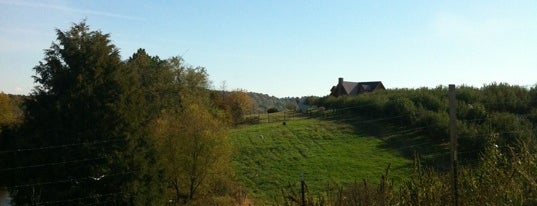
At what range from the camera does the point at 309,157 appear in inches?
1567

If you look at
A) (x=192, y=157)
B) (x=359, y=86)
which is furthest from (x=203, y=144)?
(x=359, y=86)

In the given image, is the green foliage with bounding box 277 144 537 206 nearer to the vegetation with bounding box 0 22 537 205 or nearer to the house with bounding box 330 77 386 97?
the vegetation with bounding box 0 22 537 205

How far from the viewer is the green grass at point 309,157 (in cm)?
3378

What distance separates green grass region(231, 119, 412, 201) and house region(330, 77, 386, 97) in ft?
75.9

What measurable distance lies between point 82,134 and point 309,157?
20669 mm

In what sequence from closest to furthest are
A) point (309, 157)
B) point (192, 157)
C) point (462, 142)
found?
point (192, 157)
point (462, 142)
point (309, 157)

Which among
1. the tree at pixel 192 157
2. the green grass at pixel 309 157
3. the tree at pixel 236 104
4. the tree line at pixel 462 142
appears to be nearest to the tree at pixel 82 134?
the tree at pixel 192 157

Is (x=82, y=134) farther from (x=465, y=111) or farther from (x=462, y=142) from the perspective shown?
(x=465, y=111)

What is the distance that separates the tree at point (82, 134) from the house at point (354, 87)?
169 feet

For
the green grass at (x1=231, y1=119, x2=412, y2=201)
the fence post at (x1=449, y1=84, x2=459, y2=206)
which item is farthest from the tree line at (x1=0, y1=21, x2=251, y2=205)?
the fence post at (x1=449, y1=84, x2=459, y2=206)

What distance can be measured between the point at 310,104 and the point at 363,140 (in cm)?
2865

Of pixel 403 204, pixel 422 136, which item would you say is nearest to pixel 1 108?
pixel 422 136

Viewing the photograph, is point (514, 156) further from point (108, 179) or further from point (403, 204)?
point (108, 179)

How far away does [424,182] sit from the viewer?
258 inches
